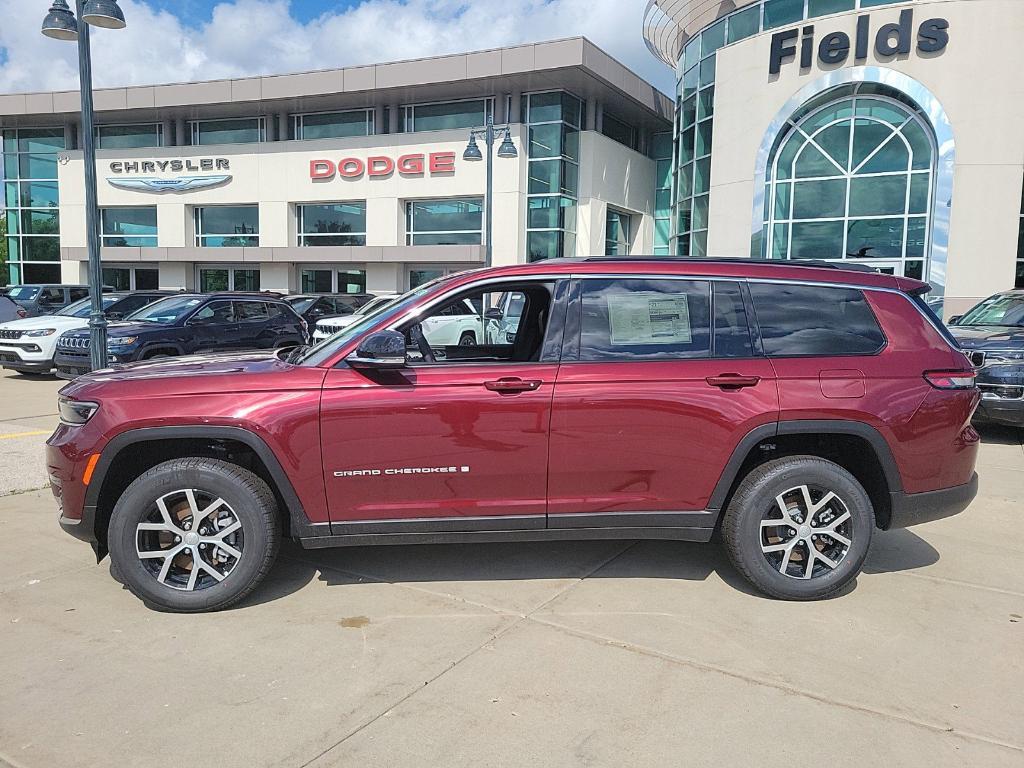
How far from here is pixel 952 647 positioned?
3.75 meters

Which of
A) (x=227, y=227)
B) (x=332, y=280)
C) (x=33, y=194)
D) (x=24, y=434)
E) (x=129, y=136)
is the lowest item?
(x=24, y=434)

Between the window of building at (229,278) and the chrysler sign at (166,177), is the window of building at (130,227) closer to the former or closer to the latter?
the chrysler sign at (166,177)

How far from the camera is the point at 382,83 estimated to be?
29188 millimetres

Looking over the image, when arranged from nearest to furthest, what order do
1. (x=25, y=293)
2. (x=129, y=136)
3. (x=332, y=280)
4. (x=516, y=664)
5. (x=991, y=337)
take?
(x=516, y=664) < (x=991, y=337) < (x=25, y=293) < (x=332, y=280) < (x=129, y=136)

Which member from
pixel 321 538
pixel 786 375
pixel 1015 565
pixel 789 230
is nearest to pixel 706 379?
pixel 786 375

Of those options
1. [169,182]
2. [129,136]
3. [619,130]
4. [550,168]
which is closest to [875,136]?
[550,168]

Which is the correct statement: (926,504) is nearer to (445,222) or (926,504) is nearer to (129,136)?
(445,222)

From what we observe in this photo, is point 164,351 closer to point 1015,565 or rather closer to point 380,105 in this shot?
point 1015,565

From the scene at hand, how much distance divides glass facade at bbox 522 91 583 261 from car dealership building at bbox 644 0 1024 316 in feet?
21.3

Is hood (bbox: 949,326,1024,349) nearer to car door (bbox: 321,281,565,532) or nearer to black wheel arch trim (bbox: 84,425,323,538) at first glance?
car door (bbox: 321,281,565,532)

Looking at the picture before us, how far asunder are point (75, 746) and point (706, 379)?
123 inches

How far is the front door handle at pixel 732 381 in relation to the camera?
13.4 feet

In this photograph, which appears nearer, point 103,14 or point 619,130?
point 103,14

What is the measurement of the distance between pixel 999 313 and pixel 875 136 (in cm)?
1217
